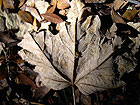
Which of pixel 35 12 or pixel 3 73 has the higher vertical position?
pixel 35 12

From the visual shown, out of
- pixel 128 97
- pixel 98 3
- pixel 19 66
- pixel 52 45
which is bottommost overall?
pixel 128 97

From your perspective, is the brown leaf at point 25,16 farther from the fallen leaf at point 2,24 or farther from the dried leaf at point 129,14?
the dried leaf at point 129,14

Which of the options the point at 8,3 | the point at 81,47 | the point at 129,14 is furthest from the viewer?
the point at 8,3

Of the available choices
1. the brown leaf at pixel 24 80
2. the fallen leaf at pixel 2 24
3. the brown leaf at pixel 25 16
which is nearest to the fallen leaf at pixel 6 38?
the fallen leaf at pixel 2 24

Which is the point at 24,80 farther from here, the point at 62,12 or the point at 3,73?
the point at 62,12

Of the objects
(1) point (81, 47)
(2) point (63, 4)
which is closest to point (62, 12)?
(2) point (63, 4)

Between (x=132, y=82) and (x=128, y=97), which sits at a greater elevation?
(x=132, y=82)

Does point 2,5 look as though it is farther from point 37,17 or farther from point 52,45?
point 52,45

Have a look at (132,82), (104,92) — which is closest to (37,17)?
(104,92)
